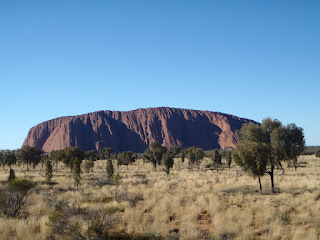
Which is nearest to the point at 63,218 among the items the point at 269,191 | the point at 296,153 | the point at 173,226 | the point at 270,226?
the point at 173,226

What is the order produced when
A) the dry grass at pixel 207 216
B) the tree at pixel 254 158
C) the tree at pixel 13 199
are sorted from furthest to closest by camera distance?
1. the tree at pixel 254 158
2. the tree at pixel 13 199
3. the dry grass at pixel 207 216

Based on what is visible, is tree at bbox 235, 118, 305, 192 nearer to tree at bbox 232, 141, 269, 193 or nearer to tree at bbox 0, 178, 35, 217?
tree at bbox 232, 141, 269, 193

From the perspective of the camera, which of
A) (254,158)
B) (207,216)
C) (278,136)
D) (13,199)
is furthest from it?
(278,136)

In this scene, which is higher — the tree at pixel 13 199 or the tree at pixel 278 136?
the tree at pixel 278 136

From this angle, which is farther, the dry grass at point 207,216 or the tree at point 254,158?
the tree at point 254,158

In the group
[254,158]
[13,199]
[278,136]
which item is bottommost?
[13,199]

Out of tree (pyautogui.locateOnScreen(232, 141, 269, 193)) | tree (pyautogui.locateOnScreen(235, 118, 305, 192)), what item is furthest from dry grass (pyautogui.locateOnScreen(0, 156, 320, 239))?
tree (pyautogui.locateOnScreen(235, 118, 305, 192))

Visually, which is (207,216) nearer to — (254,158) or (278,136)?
(254,158)

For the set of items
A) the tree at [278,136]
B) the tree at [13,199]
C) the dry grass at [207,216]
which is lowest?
the dry grass at [207,216]

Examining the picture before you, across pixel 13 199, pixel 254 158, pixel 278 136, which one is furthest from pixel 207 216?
pixel 278 136

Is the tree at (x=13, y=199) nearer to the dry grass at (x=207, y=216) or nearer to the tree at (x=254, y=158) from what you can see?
the dry grass at (x=207, y=216)

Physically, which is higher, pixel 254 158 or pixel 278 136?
pixel 278 136

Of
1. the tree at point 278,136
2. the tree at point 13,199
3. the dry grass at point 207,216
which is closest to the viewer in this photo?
the dry grass at point 207,216

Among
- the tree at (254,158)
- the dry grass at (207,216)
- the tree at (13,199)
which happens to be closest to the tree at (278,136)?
the tree at (254,158)
